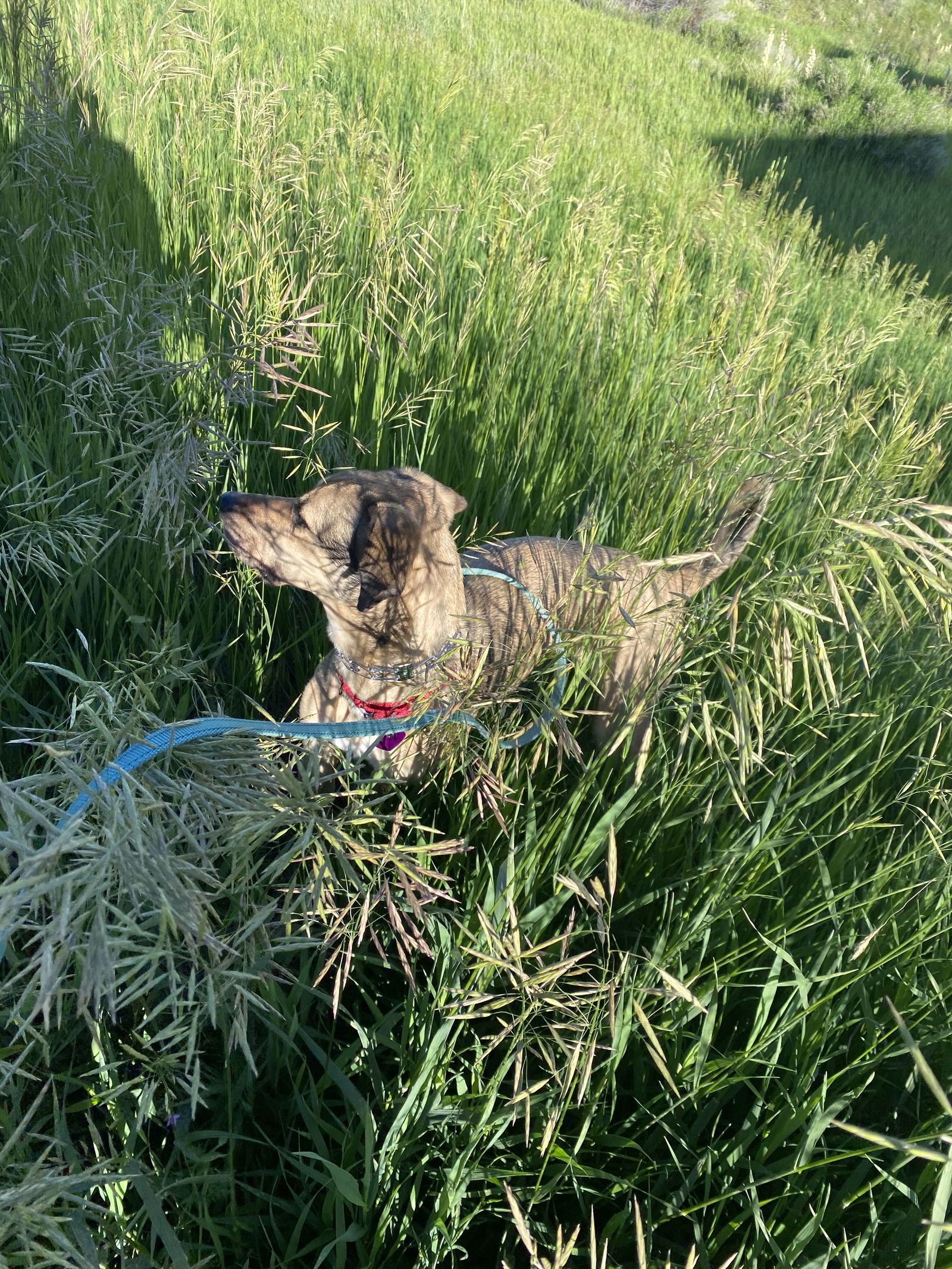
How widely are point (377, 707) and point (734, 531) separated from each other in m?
1.22

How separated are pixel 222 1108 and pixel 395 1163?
Result: 39cm

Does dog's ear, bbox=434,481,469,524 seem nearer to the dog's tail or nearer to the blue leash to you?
the blue leash

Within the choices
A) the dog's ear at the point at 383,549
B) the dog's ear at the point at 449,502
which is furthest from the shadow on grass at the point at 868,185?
the dog's ear at the point at 383,549

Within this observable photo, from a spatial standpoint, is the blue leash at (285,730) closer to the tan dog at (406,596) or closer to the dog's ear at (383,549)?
the tan dog at (406,596)

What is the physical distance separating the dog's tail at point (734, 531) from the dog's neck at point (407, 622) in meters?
0.66

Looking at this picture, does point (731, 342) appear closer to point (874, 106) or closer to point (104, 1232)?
point (104, 1232)

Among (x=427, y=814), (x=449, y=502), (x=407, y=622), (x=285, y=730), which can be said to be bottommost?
(x=427, y=814)

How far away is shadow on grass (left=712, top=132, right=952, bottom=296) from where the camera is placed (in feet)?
29.4

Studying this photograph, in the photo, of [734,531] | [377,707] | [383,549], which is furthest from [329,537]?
Result: [734,531]

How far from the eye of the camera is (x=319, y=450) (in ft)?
9.25

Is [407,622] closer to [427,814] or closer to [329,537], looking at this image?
[329,537]

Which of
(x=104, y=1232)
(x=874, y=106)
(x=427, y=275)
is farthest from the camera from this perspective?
(x=874, y=106)

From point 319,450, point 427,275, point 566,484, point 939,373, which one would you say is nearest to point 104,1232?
point 319,450

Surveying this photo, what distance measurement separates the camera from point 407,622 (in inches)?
85.8
